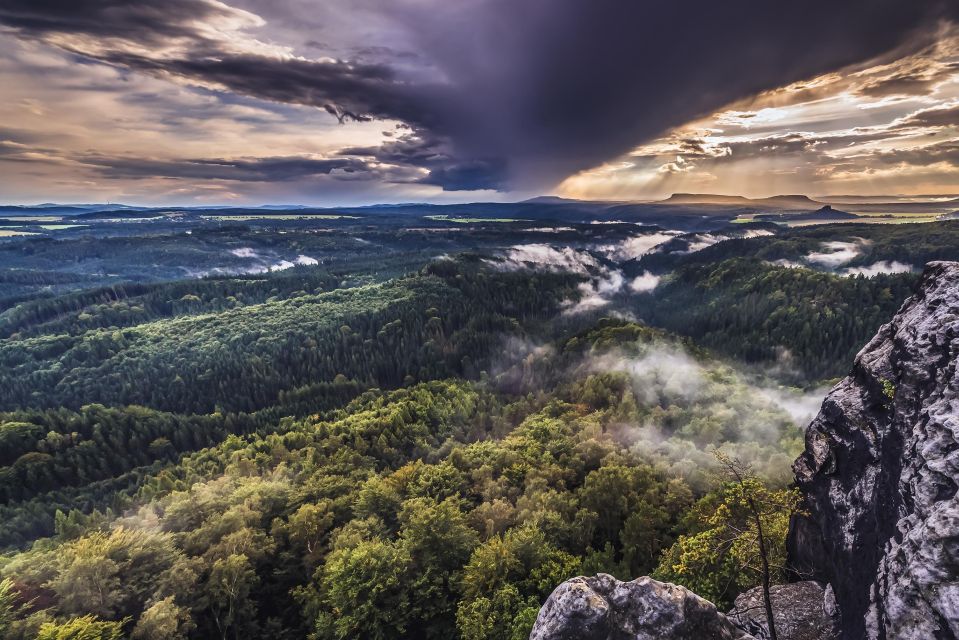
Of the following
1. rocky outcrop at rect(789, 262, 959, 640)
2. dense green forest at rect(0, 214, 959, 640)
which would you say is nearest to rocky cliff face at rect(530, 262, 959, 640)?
rocky outcrop at rect(789, 262, 959, 640)

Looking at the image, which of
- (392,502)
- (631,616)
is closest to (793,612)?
(631,616)

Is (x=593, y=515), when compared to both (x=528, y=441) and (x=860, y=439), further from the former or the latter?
(x=860, y=439)

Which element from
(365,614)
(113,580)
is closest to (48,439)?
(113,580)

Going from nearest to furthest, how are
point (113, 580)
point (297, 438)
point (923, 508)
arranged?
point (923, 508) < point (113, 580) < point (297, 438)

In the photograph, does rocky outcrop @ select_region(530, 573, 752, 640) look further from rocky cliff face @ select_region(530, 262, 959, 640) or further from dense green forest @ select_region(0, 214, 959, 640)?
dense green forest @ select_region(0, 214, 959, 640)

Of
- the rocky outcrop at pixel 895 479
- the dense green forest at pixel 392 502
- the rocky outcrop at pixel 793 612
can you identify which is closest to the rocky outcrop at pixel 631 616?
the rocky outcrop at pixel 793 612

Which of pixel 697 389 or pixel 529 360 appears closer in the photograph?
pixel 697 389
